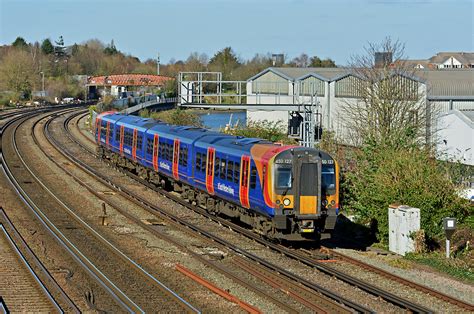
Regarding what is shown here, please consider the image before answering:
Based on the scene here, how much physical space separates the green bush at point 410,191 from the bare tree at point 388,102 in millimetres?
6091

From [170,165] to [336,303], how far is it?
14.8 meters

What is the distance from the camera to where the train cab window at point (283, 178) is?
19.5m

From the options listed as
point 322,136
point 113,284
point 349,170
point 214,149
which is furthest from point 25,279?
point 322,136

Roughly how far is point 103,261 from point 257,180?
4.62m

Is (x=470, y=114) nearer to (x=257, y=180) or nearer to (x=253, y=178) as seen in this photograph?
(x=253, y=178)

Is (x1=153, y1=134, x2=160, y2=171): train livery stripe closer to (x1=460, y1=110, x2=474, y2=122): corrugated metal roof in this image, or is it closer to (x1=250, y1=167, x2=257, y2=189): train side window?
(x1=250, y1=167, x2=257, y2=189): train side window

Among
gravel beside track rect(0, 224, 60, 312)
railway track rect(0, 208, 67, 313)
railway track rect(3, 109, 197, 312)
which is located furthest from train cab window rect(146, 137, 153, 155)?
gravel beside track rect(0, 224, 60, 312)

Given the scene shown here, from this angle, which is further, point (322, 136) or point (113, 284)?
point (322, 136)

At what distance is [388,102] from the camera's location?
112ft

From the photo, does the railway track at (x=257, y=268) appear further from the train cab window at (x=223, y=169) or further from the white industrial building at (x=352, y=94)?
the white industrial building at (x=352, y=94)

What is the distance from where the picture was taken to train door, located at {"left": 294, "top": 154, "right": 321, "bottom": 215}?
63.9 ft

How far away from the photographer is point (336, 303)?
1471 cm

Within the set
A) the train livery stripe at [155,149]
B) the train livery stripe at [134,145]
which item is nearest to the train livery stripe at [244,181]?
the train livery stripe at [155,149]

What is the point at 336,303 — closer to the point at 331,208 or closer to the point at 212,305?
the point at 212,305
